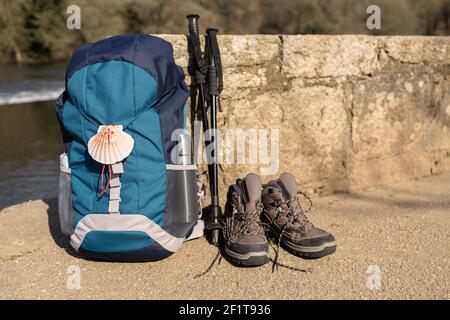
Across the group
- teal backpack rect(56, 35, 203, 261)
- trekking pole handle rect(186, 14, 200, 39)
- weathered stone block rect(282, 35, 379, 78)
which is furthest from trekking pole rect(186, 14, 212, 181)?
weathered stone block rect(282, 35, 379, 78)

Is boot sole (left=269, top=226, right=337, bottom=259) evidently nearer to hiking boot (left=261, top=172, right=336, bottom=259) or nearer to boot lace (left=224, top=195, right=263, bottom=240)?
hiking boot (left=261, top=172, right=336, bottom=259)

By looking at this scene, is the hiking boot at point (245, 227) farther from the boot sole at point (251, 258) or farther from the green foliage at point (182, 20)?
the green foliage at point (182, 20)

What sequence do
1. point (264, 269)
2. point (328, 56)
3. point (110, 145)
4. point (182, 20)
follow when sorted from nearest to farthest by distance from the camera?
1. point (110, 145)
2. point (264, 269)
3. point (328, 56)
4. point (182, 20)

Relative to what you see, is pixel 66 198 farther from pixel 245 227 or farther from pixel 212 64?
pixel 212 64

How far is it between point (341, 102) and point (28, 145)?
421cm

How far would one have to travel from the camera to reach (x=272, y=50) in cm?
271

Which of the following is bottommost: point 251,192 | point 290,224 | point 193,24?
point 290,224

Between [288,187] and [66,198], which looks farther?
[288,187]

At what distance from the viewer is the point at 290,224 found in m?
2.25

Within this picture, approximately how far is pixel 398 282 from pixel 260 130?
1125mm

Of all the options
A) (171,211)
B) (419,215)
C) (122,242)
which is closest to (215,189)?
(171,211)

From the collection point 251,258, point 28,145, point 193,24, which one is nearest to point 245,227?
point 251,258

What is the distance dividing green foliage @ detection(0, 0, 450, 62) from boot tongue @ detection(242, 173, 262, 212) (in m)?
17.0
